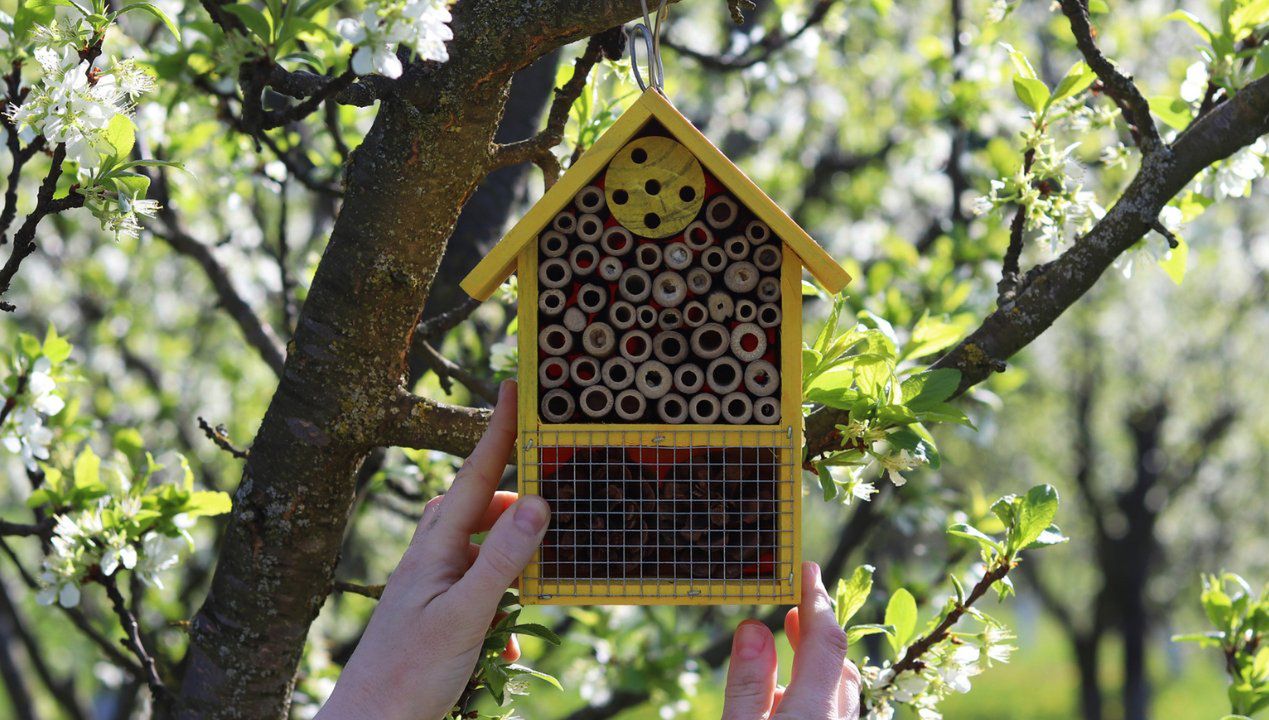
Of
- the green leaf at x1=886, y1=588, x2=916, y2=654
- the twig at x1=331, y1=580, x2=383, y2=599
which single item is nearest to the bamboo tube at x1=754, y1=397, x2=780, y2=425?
the green leaf at x1=886, y1=588, x2=916, y2=654

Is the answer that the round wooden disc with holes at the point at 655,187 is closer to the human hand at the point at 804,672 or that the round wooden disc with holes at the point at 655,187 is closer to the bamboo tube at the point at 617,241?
the bamboo tube at the point at 617,241

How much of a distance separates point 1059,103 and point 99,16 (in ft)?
6.79

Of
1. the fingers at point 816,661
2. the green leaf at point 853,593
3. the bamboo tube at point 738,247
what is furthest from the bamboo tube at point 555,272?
the green leaf at point 853,593

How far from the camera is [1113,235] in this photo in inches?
91.4

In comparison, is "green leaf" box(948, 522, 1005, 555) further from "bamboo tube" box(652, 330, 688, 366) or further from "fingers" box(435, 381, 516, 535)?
"fingers" box(435, 381, 516, 535)

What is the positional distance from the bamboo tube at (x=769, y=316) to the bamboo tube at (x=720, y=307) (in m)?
0.06

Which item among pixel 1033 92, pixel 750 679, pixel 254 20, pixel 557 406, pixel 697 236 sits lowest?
pixel 750 679

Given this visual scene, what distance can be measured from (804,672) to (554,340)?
0.77 meters

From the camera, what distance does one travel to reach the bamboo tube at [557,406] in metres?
2.02

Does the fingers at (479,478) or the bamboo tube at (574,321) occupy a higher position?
the bamboo tube at (574,321)

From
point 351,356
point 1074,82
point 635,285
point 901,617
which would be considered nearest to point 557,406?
point 635,285

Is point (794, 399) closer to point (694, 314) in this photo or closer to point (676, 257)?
point (694, 314)

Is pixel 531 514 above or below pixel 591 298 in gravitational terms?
below

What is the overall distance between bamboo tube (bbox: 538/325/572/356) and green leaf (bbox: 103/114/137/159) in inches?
34.2
